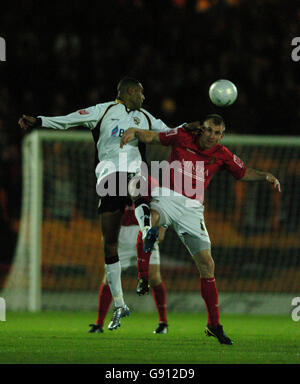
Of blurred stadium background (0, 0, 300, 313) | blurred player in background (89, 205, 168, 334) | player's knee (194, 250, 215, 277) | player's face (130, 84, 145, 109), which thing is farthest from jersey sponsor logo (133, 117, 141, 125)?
blurred stadium background (0, 0, 300, 313)

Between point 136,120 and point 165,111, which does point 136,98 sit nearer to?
point 136,120

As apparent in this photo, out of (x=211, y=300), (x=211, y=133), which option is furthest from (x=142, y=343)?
Result: (x=211, y=133)

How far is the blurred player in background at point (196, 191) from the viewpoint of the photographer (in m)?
7.17

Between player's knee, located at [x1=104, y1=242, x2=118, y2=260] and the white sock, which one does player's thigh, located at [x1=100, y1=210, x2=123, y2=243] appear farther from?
the white sock

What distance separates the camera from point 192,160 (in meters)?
7.35

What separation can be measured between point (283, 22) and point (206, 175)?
1049 centimetres

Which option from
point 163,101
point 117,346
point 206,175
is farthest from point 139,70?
point 117,346

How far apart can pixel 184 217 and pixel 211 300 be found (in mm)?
768

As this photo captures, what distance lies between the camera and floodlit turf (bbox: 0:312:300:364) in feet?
19.2

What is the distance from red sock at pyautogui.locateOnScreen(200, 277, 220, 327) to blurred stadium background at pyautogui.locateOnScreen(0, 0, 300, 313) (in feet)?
17.2

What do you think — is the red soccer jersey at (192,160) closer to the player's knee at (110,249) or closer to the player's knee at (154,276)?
the player's knee at (110,249)

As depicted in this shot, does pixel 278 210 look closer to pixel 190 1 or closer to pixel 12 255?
pixel 12 255

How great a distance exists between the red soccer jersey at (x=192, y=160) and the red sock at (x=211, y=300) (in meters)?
0.76

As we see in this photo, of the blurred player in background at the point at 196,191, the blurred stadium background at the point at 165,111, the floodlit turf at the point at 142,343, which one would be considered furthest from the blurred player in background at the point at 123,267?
the blurred stadium background at the point at 165,111
